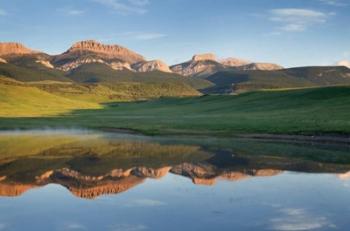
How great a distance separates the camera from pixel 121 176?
34938 mm

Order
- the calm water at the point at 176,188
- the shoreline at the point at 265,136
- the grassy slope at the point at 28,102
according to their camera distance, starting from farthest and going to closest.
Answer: the grassy slope at the point at 28,102 < the shoreline at the point at 265,136 < the calm water at the point at 176,188

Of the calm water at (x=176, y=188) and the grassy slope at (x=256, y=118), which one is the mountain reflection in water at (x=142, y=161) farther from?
the grassy slope at (x=256, y=118)

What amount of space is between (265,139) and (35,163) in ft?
101

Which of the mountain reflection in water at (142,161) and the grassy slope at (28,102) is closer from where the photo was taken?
the mountain reflection in water at (142,161)

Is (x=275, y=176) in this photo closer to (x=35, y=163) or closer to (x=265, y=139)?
(x=35, y=163)

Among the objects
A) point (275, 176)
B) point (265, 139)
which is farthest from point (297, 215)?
point (265, 139)

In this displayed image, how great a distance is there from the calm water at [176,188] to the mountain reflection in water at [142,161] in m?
0.07

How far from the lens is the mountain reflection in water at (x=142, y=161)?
3288 cm

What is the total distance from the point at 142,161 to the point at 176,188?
13044mm

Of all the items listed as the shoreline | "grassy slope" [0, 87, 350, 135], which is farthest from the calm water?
"grassy slope" [0, 87, 350, 135]

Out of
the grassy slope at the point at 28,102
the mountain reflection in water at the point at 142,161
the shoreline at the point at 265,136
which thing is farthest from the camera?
the grassy slope at the point at 28,102

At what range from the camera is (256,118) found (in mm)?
89250

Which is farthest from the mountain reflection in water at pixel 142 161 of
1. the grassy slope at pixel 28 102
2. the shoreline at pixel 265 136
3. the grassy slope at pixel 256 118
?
the grassy slope at pixel 28 102

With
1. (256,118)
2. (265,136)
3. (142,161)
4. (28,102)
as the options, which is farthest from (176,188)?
(28,102)
